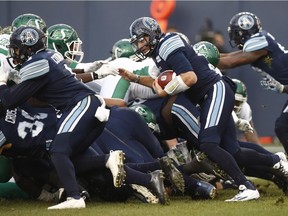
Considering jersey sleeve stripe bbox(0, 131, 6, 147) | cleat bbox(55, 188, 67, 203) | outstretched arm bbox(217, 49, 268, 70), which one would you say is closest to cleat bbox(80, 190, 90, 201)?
cleat bbox(55, 188, 67, 203)

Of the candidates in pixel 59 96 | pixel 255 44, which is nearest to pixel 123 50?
pixel 255 44

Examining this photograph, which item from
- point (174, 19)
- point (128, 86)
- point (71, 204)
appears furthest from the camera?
point (174, 19)

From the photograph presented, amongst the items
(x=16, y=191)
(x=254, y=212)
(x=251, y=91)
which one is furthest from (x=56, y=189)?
(x=251, y=91)

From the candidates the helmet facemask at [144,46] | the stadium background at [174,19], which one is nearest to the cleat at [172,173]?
the helmet facemask at [144,46]

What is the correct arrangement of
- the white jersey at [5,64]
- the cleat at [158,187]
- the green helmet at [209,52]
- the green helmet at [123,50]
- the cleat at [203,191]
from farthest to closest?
the green helmet at [123,50] < the green helmet at [209,52] < the cleat at [203,191] < the white jersey at [5,64] < the cleat at [158,187]

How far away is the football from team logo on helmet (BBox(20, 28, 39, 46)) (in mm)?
1042

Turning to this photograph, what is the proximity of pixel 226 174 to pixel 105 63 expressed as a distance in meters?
1.42

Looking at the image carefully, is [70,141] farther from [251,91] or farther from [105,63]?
[251,91]

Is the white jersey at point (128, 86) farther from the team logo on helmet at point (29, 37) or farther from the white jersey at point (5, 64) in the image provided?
the team logo on helmet at point (29, 37)

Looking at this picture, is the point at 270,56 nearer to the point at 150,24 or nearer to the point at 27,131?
the point at 150,24

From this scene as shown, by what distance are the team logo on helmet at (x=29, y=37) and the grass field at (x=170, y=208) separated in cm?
118

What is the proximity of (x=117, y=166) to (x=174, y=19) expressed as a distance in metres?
7.90

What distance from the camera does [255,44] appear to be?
8523mm

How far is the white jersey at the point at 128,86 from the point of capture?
8.21 meters
